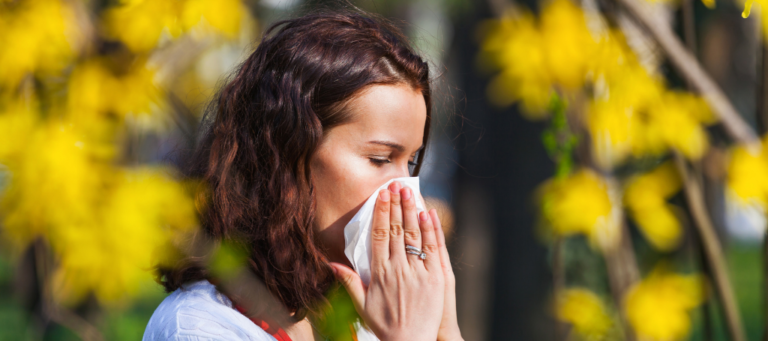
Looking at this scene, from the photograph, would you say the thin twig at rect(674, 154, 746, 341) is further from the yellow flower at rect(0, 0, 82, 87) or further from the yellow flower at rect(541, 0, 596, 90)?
the yellow flower at rect(0, 0, 82, 87)

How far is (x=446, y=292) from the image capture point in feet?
5.60

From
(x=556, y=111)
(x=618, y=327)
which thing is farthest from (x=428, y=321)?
(x=618, y=327)

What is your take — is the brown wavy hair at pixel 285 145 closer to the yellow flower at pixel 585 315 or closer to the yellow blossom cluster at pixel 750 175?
the yellow blossom cluster at pixel 750 175

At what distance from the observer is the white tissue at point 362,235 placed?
1.58 m

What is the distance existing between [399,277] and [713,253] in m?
1.64

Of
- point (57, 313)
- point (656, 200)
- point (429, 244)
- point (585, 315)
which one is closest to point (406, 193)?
point (429, 244)

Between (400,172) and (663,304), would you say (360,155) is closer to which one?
(400,172)

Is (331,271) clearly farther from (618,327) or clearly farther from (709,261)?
(618,327)

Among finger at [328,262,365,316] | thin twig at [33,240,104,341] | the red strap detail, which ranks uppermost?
finger at [328,262,365,316]

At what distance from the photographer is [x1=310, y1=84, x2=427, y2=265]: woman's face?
158 cm

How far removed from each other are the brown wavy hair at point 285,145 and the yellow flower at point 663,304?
1494mm

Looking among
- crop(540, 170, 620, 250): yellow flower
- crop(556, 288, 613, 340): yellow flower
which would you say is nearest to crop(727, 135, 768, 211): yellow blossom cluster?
crop(540, 170, 620, 250): yellow flower

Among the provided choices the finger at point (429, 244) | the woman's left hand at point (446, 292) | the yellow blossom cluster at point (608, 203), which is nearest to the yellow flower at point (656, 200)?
the yellow blossom cluster at point (608, 203)

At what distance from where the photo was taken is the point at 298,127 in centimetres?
157
